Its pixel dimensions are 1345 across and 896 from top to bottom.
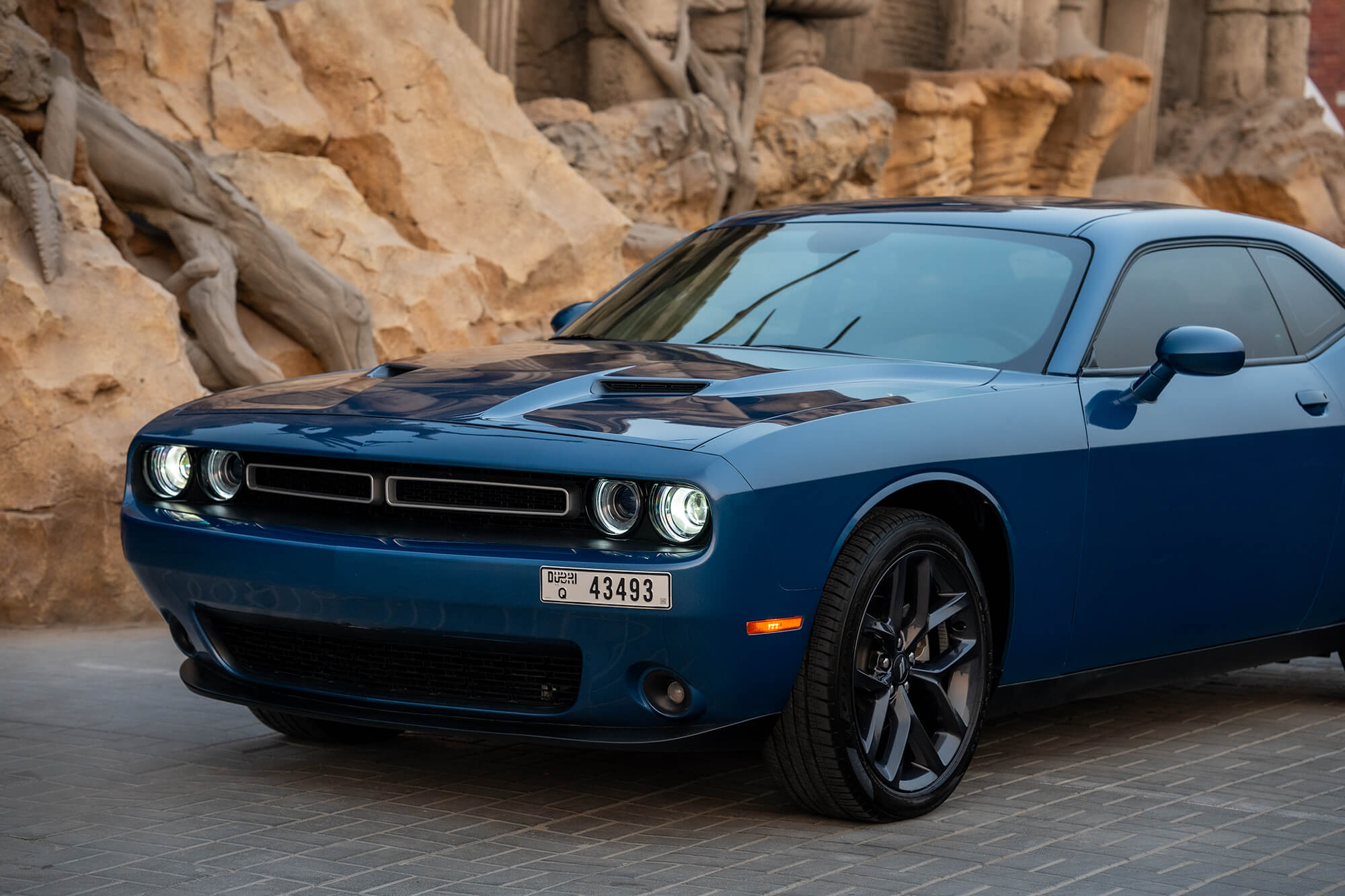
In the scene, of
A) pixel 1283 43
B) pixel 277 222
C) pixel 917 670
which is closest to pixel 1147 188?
pixel 1283 43

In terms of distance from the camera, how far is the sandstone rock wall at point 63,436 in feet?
22.6

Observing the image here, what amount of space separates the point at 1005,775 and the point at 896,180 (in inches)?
582

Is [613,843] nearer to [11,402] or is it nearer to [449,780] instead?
[449,780]

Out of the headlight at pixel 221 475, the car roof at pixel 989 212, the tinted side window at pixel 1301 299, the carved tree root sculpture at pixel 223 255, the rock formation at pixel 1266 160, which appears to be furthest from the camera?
the rock formation at pixel 1266 160

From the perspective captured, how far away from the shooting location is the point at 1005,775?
475 centimetres

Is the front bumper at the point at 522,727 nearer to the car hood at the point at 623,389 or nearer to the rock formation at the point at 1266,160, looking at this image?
the car hood at the point at 623,389

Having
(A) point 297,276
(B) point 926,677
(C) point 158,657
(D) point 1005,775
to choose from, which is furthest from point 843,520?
(A) point 297,276

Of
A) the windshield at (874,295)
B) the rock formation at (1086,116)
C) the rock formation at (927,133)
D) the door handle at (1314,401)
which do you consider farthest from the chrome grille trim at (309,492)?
the rock formation at (1086,116)

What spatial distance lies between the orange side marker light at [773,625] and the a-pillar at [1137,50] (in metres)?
21.7

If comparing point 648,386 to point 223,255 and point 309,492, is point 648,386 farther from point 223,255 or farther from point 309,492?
point 223,255

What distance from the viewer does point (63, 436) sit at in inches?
276

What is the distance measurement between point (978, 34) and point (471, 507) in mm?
17018

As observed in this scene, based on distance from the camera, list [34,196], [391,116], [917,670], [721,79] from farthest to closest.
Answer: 1. [721,79]
2. [391,116]
3. [34,196]
4. [917,670]

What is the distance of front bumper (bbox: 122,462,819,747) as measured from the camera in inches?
146
